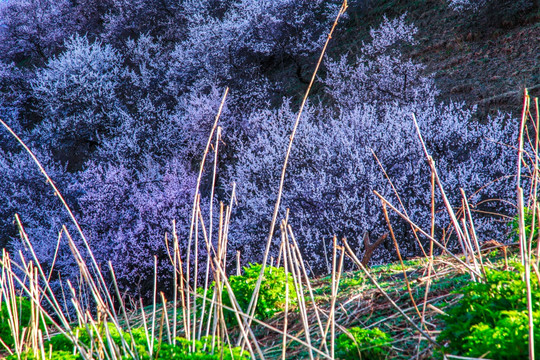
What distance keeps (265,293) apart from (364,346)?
129 centimetres

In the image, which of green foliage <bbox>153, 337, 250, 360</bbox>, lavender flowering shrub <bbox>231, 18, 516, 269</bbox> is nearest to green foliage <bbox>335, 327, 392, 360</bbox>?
green foliage <bbox>153, 337, 250, 360</bbox>

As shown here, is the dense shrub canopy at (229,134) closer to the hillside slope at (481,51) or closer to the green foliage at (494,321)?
the hillside slope at (481,51)

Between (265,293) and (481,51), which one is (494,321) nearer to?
(265,293)

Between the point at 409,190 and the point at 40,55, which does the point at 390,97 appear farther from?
the point at 40,55

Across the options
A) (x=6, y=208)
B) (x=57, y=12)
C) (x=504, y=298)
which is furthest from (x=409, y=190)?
(x=57, y=12)

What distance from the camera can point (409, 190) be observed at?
31.6 feet

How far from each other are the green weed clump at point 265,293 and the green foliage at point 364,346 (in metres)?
1.07

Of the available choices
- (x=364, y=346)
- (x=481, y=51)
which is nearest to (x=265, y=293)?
(x=364, y=346)

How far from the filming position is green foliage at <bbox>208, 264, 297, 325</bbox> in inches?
120

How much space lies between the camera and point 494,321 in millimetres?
1378

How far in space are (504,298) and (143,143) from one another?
60.5 feet

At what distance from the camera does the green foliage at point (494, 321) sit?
1.22 m

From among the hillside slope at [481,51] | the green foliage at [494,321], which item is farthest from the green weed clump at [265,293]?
the hillside slope at [481,51]

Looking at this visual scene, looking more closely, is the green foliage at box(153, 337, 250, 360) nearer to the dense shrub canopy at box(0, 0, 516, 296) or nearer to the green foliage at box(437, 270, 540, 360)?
the green foliage at box(437, 270, 540, 360)
